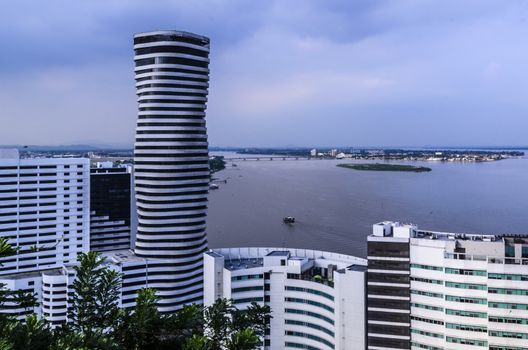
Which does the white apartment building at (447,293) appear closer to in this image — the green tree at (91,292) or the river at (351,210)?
the green tree at (91,292)

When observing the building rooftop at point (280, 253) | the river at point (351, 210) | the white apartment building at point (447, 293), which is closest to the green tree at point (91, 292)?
the white apartment building at point (447, 293)

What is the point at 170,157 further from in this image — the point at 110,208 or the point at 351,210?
the point at 351,210

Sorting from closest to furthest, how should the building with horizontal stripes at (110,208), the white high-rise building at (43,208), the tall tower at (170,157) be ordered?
the tall tower at (170,157)
the white high-rise building at (43,208)
the building with horizontal stripes at (110,208)

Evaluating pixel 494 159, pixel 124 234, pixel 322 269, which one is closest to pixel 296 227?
pixel 124 234

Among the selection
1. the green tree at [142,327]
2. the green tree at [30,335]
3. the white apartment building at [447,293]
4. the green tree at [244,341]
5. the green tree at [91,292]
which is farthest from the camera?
the white apartment building at [447,293]

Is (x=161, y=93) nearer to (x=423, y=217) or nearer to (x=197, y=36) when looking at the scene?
(x=197, y=36)
